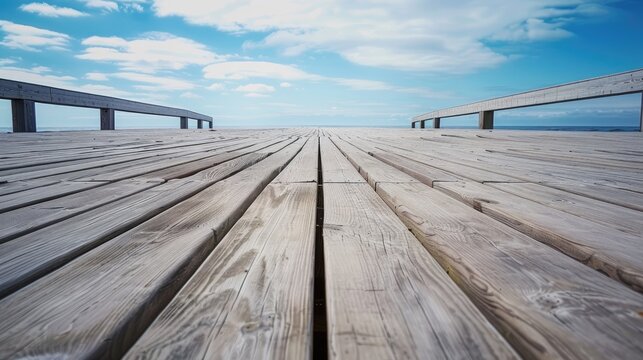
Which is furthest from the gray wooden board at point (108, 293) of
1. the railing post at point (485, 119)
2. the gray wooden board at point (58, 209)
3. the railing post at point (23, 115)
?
the railing post at point (485, 119)

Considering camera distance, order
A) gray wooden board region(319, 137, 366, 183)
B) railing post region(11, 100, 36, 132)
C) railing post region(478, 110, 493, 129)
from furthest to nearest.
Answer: railing post region(478, 110, 493, 129) → railing post region(11, 100, 36, 132) → gray wooden board region(319, 137, 366, 183)

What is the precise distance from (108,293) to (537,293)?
0.73 m

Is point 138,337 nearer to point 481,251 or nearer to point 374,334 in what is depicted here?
point 374,334

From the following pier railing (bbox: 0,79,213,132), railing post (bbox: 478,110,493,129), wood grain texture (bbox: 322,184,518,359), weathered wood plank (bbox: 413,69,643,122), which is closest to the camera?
wood grain texture (bbox: 322,184,518,359)

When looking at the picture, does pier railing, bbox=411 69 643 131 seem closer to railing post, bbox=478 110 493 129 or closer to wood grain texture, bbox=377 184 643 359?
railing post, bbox=478 110 493 129

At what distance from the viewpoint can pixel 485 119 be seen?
721 centimetres

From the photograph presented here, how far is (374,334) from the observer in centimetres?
50

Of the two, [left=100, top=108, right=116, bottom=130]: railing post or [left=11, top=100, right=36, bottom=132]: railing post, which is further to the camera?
[left=100, top=108, right=116, bottom=130]: railing post

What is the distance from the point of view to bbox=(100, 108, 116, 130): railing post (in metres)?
7.45

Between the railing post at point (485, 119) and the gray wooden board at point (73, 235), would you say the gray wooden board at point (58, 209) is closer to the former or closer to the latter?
the gray wooden board at point (73, 235)

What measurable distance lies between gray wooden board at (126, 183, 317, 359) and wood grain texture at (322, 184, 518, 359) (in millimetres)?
53

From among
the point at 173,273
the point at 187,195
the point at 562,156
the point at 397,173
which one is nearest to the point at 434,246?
the point at 173,273

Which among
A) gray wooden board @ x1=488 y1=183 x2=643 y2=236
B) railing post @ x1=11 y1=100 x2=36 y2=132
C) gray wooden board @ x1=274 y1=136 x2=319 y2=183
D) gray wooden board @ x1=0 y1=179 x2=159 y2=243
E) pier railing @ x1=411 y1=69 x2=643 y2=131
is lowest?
gray wooden board @ x1=0 y1=179 x2=159 y2=243

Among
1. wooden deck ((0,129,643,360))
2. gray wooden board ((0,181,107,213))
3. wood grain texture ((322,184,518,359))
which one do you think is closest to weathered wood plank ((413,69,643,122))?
wooden deck ((0,129,643,360))
